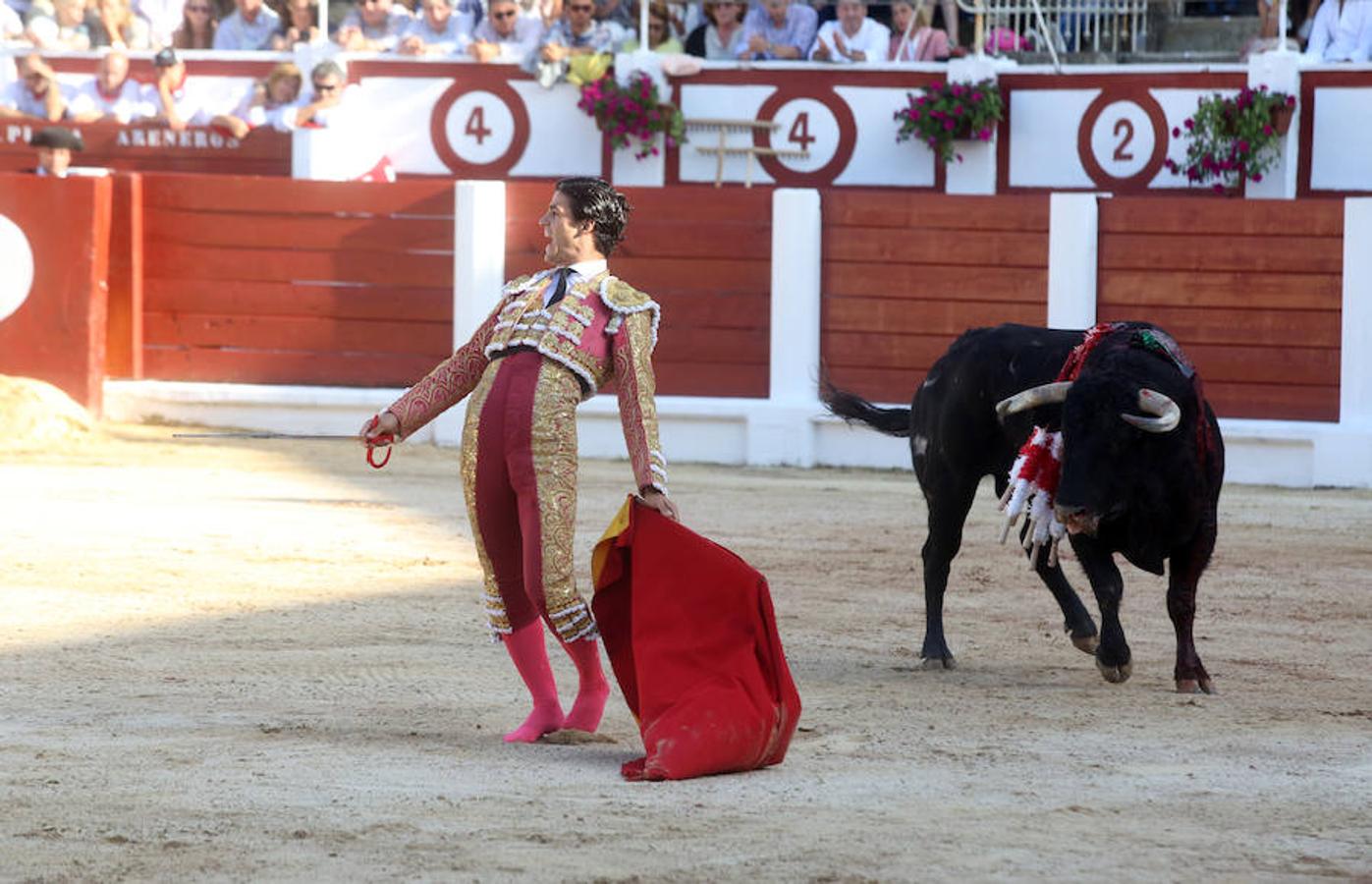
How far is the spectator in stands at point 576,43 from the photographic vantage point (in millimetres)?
11438

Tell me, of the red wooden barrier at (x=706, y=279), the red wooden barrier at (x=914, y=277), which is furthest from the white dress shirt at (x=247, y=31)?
the red wooden barrier at (x=914, y=277)

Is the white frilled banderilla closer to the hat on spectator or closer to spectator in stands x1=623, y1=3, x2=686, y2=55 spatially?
the hat on spectator

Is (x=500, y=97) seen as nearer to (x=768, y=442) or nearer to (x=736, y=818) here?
(x=768, y=442)

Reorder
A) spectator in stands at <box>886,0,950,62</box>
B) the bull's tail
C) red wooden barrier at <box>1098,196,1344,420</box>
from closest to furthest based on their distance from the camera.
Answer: the bull's tail → red wooden barrier at <box>1098,196,1344,420</box> → spectator in stands at <box>886,0,950,62</box>

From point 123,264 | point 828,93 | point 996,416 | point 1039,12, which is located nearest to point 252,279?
point 123,264

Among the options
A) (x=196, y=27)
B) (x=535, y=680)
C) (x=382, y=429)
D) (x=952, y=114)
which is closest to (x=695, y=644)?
(x=535, y=680)

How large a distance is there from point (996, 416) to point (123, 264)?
590 centimetres

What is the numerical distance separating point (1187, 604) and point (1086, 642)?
433 mm

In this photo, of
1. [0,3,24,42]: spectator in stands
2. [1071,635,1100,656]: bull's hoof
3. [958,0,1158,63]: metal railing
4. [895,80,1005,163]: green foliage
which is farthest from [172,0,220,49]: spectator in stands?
[1071,635,1100,656]: bull's hoof

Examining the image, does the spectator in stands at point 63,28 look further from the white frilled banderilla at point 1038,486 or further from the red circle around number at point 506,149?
the white frilled banderilla at point 1038,486

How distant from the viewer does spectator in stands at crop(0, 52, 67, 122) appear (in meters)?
11.6

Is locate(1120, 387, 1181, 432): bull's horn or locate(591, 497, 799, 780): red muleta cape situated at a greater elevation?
locate(1120, 387, 1181, 432): bull's horn

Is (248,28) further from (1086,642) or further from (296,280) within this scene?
(1086,642)

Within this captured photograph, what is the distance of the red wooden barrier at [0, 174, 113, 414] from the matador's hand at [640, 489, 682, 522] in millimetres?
6373
